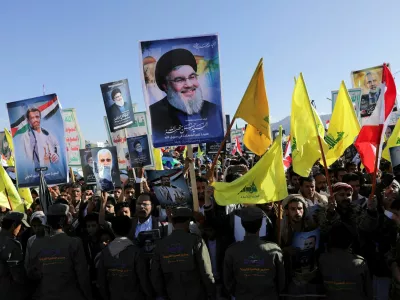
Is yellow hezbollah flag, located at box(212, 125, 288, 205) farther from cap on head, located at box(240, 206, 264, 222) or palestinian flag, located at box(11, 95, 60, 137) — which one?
palestinian flag, located at box(11, 95, 60, 137)

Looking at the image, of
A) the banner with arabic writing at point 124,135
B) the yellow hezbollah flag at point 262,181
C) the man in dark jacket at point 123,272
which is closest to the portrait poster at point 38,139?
the man in dark jacket at point 123,272

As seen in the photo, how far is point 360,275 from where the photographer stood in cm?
349

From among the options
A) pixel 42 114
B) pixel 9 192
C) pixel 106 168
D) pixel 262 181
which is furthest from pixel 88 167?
pixel 262 181

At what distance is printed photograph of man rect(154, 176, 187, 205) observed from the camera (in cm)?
550

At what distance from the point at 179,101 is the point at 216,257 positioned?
2.22 m

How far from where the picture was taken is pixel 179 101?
542 centimetres

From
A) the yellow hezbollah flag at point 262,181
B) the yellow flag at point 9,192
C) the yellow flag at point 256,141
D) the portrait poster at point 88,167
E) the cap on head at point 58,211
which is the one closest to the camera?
the cap on head at point 58,211

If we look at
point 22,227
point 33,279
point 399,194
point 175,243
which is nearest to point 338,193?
point 399,194

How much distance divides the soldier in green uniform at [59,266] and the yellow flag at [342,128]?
474 cm

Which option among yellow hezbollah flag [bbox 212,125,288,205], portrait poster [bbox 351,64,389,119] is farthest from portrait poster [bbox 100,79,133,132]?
portrait poster [bbox 351,64,389,119]

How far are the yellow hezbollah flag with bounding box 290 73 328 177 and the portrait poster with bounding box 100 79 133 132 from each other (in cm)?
462

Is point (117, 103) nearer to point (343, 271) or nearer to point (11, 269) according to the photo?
point (11, 269)

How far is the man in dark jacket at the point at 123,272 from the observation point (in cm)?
396

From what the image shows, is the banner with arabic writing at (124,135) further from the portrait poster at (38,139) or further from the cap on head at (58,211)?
the cap on head at (58,211)
